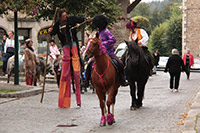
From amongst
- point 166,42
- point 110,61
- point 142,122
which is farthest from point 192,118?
point 166,42

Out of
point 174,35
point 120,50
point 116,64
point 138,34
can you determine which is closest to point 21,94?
point 138,34

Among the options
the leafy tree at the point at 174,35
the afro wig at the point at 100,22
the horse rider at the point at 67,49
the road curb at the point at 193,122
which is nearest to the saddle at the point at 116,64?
the afro wig at the point at 100,22

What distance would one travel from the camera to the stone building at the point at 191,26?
214ft

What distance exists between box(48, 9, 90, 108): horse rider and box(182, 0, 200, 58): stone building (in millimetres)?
54570

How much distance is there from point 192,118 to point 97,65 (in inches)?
77.0

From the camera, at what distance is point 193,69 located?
42156 millimetres

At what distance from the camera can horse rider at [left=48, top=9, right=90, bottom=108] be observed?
1195 cm

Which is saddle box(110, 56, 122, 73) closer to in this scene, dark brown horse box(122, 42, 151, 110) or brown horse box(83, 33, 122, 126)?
brown horse box(83, 33, 122, 126)

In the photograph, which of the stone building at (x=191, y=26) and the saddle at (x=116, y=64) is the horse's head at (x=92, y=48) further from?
the stone building at (x=191, y=26)

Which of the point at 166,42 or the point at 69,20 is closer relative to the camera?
the point at 69,20

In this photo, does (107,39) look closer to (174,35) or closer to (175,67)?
(175,67)

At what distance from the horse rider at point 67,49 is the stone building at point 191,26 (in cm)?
5457

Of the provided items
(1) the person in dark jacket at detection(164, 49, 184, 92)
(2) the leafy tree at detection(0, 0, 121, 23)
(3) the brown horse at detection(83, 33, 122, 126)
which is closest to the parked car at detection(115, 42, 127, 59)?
(2) the leafy tree at detection(0, 0, 121, 23)

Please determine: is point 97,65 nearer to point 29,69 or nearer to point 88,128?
point 88,128
